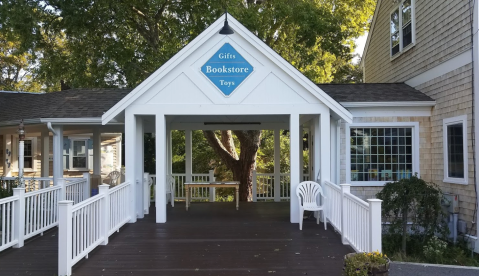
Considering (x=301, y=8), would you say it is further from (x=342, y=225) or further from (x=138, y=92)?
(x=342, y=225)

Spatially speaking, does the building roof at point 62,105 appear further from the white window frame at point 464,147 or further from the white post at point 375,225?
the white window frame at point 464,147

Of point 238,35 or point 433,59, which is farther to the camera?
point 433,59

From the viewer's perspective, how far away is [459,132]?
30.4ft

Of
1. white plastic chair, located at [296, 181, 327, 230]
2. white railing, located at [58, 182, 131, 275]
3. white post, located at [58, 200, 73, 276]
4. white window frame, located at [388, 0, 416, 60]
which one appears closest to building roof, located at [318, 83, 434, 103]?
white window frame, located at [388, 0, 416, 60]

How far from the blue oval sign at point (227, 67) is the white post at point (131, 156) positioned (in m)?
1.75

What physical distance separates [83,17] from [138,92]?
27.4ft

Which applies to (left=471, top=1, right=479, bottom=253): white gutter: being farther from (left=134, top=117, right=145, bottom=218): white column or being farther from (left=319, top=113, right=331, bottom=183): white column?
(left=134, top=117, right=145, bottom=218): white column

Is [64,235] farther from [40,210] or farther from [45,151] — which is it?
[45,151]

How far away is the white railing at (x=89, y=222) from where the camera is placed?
546 centimetres

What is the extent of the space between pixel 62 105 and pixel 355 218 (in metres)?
8.40

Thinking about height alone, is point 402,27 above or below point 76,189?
above

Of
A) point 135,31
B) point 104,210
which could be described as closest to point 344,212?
point 104,210

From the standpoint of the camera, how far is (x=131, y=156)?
9109 mm

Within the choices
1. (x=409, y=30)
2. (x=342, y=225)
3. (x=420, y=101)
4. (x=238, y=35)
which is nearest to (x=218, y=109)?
(x=238, y=35)
